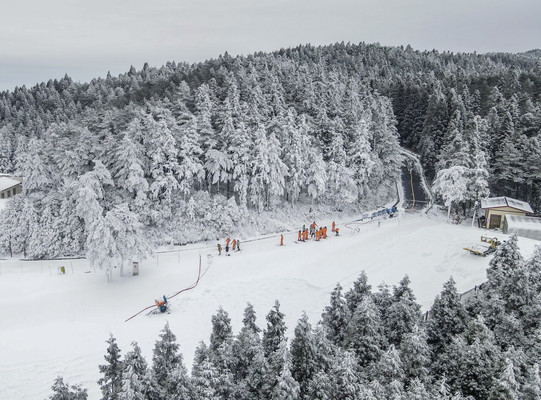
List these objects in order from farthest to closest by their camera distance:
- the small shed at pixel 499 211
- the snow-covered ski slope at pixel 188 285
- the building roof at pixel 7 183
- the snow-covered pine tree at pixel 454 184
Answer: the building roof at pixel 7 183, the snow-covered pine tree at pixel 454 184, the small shed at pixel 499 211, the snow-covered ski slope at pixel 188 285

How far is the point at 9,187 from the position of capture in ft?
181

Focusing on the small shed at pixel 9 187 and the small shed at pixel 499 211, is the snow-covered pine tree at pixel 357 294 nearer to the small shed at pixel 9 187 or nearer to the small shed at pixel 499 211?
the small shed at pixel 499 211

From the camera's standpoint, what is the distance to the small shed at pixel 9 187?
54.4m

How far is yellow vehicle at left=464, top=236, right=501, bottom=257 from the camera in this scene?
3009 cm

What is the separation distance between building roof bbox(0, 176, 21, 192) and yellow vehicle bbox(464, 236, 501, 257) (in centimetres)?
6010

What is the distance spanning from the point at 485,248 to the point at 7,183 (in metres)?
62.7

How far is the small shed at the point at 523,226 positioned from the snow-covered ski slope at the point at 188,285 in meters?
1.55

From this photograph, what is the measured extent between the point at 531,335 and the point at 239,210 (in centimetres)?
2682

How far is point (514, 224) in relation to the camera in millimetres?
33375

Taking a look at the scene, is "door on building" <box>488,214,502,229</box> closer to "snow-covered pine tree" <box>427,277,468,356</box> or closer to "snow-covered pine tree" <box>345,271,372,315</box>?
"snow-covered pine tree" <box>427,277,468,356</box>

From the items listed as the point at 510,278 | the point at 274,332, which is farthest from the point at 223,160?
the point at 510,278

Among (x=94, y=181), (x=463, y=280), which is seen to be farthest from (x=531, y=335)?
(x=94, y=181)

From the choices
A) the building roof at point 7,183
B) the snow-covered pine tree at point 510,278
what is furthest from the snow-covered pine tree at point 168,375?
the building roof at point 7,183

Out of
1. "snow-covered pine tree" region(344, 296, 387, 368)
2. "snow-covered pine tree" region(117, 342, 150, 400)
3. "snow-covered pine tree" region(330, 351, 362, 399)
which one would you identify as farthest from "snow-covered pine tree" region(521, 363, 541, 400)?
"snow-covered pine tree" region(117, 342, 150, 400)
